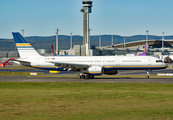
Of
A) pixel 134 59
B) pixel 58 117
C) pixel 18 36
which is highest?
pixel 18 36

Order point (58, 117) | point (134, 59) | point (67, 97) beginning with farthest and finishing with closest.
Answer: point (134, 59) < point (67, 97) < point (58, 117)

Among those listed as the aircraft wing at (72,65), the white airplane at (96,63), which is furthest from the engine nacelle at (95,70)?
the aircraft wing at (72,65)

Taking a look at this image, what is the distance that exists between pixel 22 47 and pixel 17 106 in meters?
35.0

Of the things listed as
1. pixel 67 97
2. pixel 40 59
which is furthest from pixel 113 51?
pixel 67 97

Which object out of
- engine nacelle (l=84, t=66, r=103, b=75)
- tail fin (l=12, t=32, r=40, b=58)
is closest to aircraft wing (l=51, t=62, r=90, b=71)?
engine nacelle (l=84, t=66, r=103, b=75)

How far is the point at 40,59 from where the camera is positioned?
51.7 metres

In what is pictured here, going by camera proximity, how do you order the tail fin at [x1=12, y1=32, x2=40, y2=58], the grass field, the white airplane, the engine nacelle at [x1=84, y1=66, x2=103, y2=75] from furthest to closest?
the tail fin at [x1=12, y1=32, x2=40, y2=58]
the white airplane
the engine nacelle at [x1=84, y1=66, x2=103, y2=75]
the grass field

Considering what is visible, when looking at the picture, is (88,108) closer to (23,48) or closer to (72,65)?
(72,65)

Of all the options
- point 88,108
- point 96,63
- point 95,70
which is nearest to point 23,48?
point 96,63

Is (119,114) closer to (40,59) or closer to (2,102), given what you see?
(2,102)

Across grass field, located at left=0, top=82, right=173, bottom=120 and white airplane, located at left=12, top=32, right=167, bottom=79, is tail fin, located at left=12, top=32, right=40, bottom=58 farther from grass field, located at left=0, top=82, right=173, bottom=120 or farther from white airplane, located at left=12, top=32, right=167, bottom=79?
grass field, located at left=0, top=82, right=173, bottom=120

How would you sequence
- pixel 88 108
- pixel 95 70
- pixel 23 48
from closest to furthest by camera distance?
1. pixel 88 108
2. pixel 95 70
3. pixel 23 48

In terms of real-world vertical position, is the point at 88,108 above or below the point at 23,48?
below

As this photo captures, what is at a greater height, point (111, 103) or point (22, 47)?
point (22, 47)
